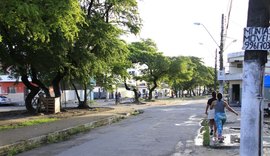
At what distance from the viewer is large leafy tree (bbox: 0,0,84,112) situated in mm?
13625

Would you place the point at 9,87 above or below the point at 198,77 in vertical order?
below

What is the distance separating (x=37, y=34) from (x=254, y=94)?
10.2 metres

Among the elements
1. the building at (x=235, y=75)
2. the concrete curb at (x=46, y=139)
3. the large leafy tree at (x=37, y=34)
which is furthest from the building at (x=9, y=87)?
the concrete curb at (x=46, y=139)

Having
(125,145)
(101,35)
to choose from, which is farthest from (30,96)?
(125,145)

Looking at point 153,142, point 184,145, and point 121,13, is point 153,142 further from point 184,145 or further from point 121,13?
point 121,13

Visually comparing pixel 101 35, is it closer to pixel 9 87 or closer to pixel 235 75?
pixel 235 75

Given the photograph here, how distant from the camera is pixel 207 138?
15641mm

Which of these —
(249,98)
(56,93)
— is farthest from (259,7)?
(56,93)

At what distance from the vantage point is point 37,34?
14953mm

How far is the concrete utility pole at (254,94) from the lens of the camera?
619 cm

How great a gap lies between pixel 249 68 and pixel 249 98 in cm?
43

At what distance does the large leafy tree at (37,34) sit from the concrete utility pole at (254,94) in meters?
8.46

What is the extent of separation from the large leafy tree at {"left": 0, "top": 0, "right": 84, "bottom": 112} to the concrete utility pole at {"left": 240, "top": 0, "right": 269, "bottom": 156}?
27.8ft

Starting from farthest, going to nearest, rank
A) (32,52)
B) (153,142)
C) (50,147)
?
(32,52) < (153,142) < (50,147)
